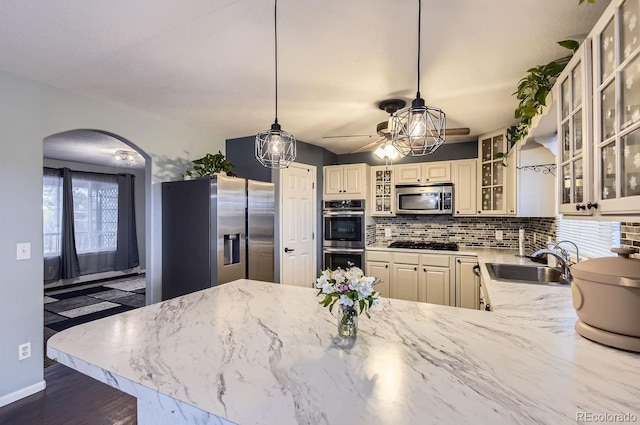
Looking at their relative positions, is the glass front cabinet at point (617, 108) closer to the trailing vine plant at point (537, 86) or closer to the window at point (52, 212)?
the trailing vine plant at point (537, 86)

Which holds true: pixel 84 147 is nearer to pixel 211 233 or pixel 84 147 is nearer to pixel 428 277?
pixel 211 233

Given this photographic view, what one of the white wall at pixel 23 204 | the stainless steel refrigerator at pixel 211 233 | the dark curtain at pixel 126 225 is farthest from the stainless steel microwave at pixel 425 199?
the dark curtain at pixel 126 225

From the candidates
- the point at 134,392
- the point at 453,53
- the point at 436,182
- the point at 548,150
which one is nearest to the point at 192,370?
the point at 134,392

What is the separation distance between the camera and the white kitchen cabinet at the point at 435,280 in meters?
3.72

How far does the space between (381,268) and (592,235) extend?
2.28 meters

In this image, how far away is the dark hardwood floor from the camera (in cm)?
208

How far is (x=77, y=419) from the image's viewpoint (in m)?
2.11

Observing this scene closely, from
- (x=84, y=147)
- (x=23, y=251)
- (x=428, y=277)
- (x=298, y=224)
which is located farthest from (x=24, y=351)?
(x=428, y=277)

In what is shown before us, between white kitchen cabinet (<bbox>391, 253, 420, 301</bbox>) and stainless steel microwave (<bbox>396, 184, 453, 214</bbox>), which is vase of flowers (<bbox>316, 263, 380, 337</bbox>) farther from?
stainless steel microwave (<bbox>396, 184, 453, 214</bbox>)

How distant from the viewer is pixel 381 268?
13.5 ft

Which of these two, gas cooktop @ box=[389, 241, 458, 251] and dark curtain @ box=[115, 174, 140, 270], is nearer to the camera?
gas cooktop @ box=[389, 241, 458, 251]

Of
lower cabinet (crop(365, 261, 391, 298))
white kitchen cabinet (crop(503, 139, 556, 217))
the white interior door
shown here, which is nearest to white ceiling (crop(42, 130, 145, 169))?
the white interior door

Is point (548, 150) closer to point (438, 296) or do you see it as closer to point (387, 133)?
point (387, 133)

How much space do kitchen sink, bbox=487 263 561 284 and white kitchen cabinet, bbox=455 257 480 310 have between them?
67 cm
